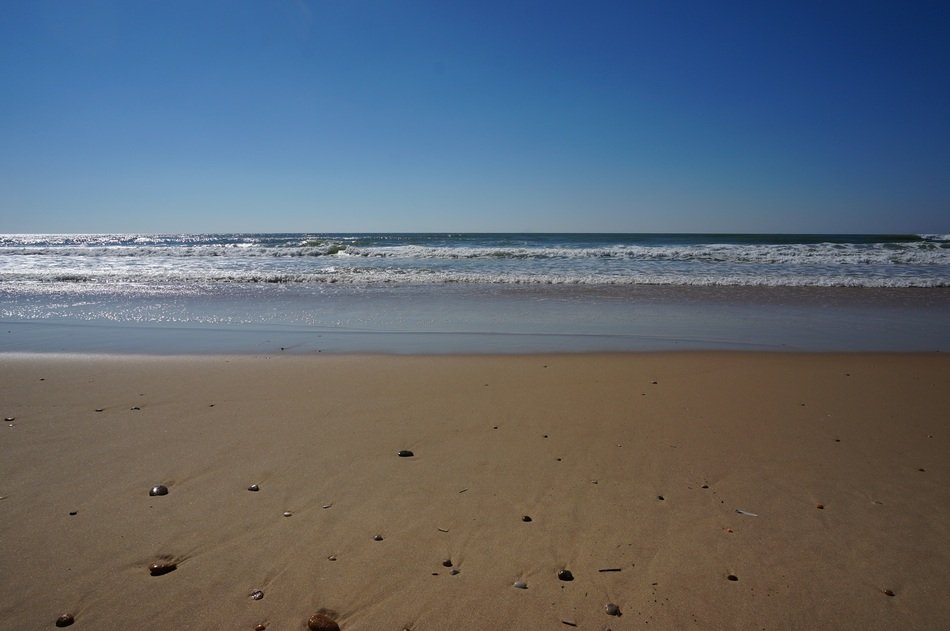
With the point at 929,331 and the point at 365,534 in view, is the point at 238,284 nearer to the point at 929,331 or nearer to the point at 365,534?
the point at 365,534

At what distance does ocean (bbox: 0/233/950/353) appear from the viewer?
8.00m

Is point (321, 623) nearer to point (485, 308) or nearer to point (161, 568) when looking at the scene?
point (161, 568)

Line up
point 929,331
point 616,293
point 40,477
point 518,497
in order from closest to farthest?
point 518,497 → point 40,477 → point 929,331 → point 616,293

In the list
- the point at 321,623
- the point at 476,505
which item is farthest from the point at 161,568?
the point at 476,505

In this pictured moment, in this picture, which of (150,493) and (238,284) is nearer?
(150,493)

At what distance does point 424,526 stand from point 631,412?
8.31 feet

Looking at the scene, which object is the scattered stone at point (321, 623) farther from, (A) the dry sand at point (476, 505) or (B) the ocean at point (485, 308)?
(B) the ocean at point (485, 308)

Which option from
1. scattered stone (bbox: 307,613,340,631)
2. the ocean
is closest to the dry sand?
scattered stone (bbox: 307,613,340,631)

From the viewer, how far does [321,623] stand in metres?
2.21

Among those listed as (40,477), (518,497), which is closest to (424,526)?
(518,497)

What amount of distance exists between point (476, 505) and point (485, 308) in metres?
8.36

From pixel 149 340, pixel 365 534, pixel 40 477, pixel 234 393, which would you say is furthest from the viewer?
pixel 149 340

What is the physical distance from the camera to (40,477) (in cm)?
342

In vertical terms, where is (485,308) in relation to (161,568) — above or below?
above
